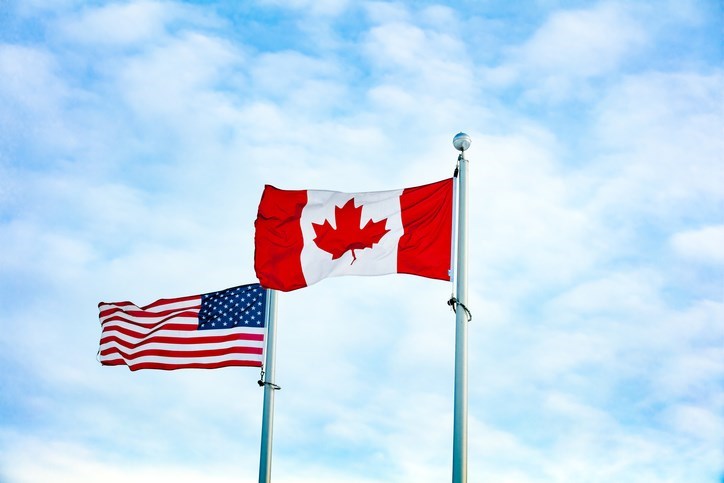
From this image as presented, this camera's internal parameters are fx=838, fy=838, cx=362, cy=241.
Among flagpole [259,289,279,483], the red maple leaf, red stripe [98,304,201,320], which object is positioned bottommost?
flagpole [259,289,279,483]

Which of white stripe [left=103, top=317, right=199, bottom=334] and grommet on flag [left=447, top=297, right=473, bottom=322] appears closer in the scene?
grommet on flag [left=447, top=297, right=473, bottom=322]

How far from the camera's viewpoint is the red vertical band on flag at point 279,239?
17203 mm

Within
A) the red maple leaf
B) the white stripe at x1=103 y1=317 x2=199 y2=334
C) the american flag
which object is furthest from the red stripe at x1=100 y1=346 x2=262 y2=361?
the red maple leaf

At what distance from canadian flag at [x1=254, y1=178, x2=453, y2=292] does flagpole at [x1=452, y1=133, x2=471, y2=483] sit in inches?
24.9

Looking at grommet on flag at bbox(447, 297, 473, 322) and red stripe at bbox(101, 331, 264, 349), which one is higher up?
red stripe at bbox(101, 331, 264, 349)

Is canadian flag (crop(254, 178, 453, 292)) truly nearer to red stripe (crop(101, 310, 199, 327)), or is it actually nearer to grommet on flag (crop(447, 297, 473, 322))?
grommet on flag (crop(447, 297, 473, 322))

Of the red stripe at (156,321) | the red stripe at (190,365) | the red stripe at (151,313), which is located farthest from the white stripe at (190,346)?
the red stripe at (151,313)

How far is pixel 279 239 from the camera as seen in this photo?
17594 millimetres

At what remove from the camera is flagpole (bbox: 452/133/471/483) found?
12.8m

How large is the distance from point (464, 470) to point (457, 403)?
41.5 inches

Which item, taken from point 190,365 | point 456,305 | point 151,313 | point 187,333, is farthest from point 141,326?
point 456,305

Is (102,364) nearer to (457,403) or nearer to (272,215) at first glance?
(272,215)

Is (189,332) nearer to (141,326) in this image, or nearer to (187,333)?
(187,333)

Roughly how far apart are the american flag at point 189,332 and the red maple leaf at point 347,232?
9.40ft
